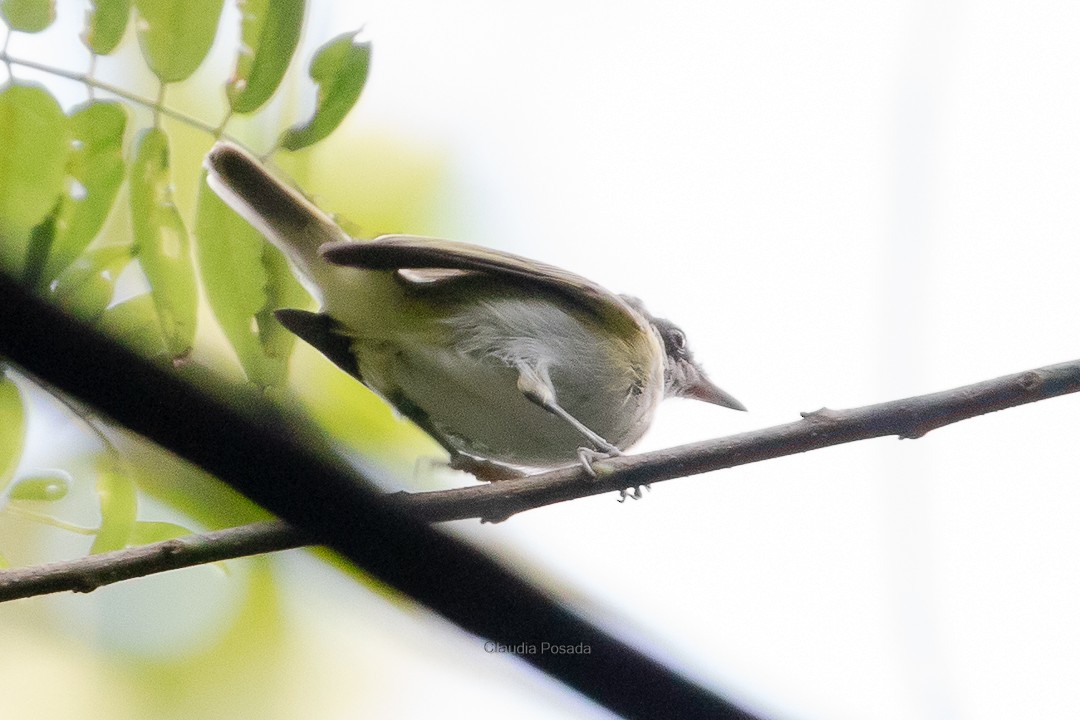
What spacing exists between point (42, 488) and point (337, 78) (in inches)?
44.3

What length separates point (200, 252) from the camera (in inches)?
93.1

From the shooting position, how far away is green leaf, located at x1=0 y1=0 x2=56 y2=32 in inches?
85.8

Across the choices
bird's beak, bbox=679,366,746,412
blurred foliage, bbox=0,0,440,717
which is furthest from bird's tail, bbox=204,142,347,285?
bird's beak, bbox=679,366,746,412

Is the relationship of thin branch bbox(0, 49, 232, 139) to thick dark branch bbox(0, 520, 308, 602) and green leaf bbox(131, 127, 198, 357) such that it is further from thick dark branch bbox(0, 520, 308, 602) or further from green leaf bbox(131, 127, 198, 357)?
thick dark branch bbox(0, 520, 308, 602)

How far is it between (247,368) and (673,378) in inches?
97.2

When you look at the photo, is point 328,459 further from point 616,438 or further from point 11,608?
point 11,608

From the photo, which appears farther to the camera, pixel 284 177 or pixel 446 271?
pixel 446 271

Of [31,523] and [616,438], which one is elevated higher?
[616,438]

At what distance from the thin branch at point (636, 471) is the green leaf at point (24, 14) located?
45.1 inches

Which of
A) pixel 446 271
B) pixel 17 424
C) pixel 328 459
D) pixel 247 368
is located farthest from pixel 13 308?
pixel 446 271

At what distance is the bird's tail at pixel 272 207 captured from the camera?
2514 mm

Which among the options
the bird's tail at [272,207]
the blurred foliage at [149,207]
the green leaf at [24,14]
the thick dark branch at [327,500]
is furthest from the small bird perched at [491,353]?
the thick dark branch at [327,500]

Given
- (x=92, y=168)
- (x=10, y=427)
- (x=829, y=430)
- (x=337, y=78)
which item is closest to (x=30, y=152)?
(x=92, y=168)

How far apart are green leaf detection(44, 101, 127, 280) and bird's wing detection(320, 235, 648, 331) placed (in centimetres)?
66
